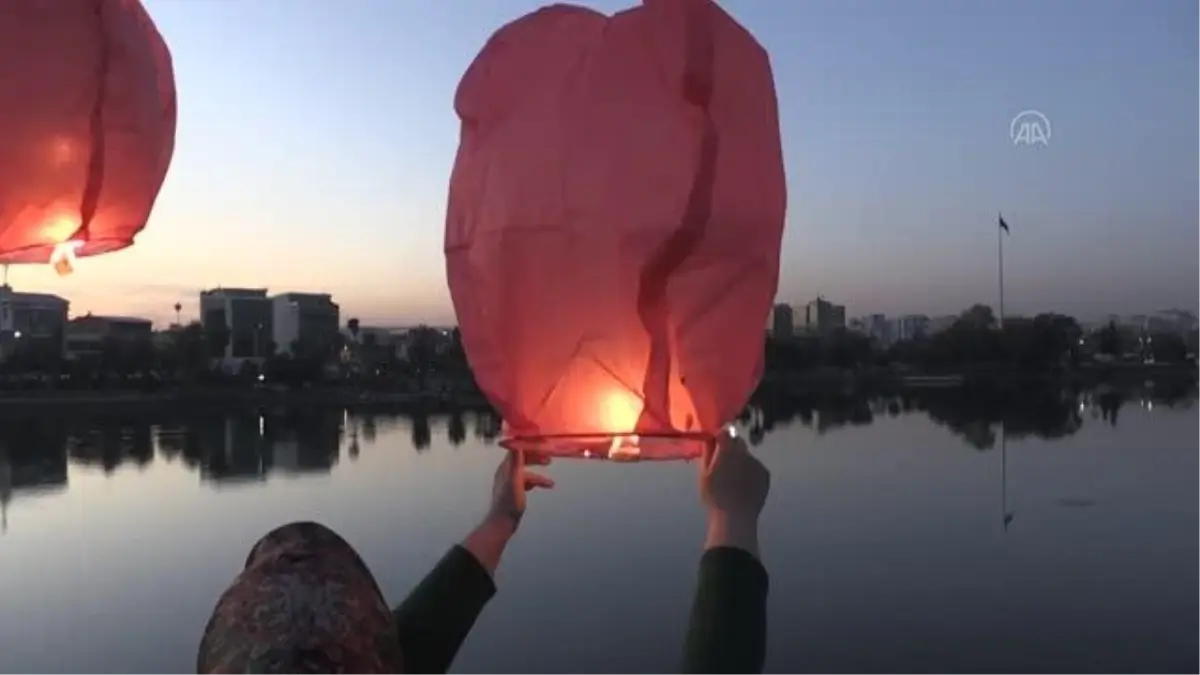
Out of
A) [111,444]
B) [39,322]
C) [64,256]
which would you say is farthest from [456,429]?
[64,256]

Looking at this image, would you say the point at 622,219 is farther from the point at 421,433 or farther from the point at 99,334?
the point at 99,334

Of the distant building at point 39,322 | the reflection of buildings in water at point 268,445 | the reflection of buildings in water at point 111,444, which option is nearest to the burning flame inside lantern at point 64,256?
the reflection of buildings in water at point 268,445

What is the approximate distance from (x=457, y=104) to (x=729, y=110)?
0.58 ft

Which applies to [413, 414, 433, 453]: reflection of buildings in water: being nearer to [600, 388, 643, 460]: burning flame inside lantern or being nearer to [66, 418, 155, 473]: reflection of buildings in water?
[66, 418, 155, 473]: reflection of buildings in water

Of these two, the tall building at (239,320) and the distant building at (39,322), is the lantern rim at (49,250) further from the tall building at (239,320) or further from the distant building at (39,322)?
the tall building at (239,320)

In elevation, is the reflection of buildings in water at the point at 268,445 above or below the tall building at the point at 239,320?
below

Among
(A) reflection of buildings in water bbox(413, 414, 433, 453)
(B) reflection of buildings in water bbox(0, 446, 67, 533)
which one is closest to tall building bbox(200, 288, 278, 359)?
(A) reflection of buildings in water bbox(413, 414, 433, 453)

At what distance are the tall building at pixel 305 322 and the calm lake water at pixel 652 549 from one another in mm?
9807

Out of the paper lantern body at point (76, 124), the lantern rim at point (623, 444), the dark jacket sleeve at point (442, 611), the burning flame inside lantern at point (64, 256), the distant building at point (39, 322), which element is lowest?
the dark jacket sleeve at point (442, 611)

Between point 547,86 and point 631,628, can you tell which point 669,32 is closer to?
point 547,86

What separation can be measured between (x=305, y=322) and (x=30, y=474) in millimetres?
14618

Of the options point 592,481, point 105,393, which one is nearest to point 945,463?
point 592,481

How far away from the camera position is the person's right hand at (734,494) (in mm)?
625

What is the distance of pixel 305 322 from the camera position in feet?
101
